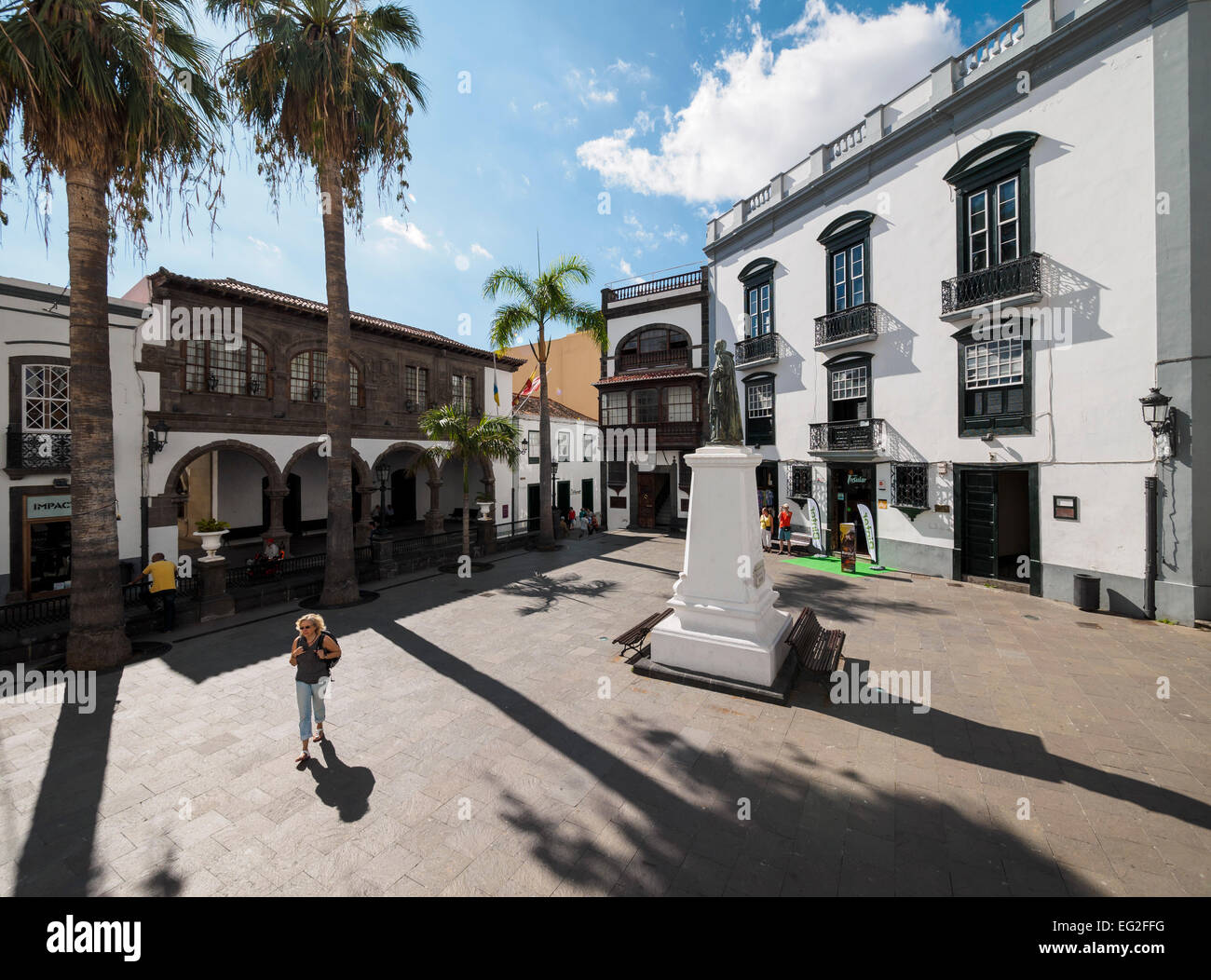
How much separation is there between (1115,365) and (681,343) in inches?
608

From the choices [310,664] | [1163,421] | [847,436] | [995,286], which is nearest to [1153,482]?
[1163,421]

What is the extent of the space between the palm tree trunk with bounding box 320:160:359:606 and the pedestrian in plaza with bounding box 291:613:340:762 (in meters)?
6.69

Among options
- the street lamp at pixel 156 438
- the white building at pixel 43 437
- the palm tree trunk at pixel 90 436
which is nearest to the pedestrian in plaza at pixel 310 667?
the palm tree trunk at pixel 90 436

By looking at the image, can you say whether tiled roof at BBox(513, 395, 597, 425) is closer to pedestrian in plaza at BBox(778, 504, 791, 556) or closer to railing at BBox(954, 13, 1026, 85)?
pedestrian in plaza at BBox(778, 504, 791, 556)

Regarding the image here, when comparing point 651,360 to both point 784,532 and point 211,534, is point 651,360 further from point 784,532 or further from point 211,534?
point 211,534

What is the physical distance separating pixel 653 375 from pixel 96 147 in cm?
1881

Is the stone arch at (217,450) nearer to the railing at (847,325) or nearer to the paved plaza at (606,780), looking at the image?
the paved plaza at (606,780)

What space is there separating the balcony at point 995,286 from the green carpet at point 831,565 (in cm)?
755

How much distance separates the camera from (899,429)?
49.4 feet

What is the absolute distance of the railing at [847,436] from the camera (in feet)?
51.0

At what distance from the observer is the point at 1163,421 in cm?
991

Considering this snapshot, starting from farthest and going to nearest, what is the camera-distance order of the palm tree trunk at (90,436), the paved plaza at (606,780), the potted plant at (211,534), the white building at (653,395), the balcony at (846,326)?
the white building at (653,395) < the balcony at (846,326) < the potted plant at (211,534) < the palm tree trunk at (90,436) < the paved plaza at (606,780)

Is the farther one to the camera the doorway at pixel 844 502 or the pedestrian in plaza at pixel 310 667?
the doorway at pixel 844 502
